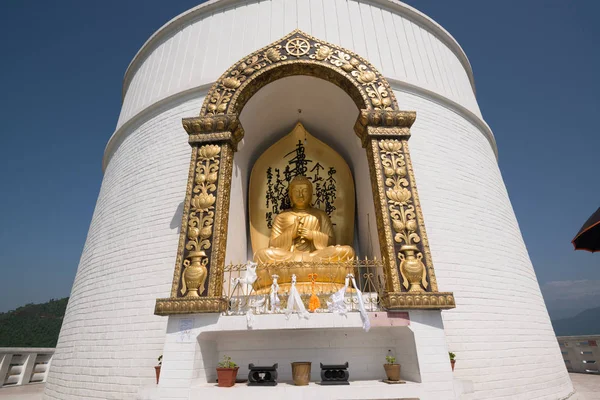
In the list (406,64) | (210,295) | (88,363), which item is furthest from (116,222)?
(406,64)

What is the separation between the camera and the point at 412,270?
399 centimetres

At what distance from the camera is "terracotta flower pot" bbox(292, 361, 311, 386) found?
3.75m

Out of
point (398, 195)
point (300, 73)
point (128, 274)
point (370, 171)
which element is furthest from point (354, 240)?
point (128, 274)

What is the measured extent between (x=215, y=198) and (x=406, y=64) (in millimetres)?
6096

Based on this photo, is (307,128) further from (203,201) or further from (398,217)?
(398,217)

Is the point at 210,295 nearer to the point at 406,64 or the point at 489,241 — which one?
the point at 489,241

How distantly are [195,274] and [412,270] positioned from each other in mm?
2658

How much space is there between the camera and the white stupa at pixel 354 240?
3.87 metres

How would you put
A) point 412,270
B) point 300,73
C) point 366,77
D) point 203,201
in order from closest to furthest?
point 412,270 < point 203,201 < point 366,77 < point 300,73

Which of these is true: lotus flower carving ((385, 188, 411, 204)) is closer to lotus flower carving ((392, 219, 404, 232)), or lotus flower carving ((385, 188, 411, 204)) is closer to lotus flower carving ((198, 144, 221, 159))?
lotus flower carving ((392, 219, 404, 232))

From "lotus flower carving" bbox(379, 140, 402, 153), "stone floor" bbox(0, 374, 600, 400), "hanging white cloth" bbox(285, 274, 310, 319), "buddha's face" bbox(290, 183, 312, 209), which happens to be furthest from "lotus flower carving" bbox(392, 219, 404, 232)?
"stone floor" bbox(0, 374, 600, 400)

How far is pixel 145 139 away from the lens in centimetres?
779

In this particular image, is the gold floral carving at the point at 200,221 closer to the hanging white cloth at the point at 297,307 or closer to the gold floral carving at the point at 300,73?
the gold floral carving at the point at 300,73

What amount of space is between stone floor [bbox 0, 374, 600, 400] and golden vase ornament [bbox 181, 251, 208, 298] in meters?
6.93
